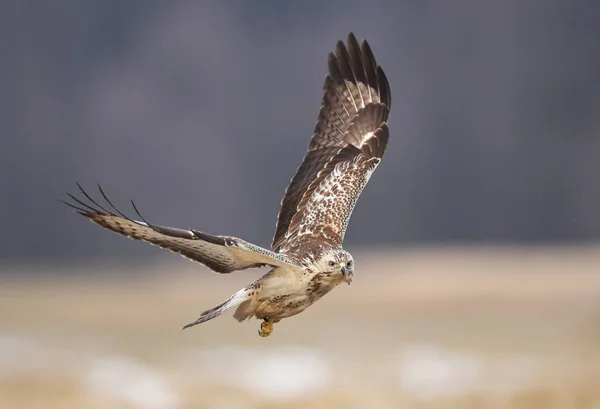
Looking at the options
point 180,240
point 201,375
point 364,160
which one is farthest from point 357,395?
point 180,240

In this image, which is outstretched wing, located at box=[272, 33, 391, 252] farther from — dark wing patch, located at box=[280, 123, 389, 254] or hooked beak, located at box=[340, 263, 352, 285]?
A: hooked beak, located at box=[340, 263, 352, 285]

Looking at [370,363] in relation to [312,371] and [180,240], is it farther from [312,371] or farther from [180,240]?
[180,240]

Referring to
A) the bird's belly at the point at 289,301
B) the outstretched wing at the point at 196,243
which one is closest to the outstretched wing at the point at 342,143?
the bird's belly at the point at 289,301

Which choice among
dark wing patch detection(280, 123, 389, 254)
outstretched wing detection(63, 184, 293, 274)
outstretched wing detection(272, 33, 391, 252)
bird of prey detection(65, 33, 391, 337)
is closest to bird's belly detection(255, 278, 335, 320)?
bird of prey detection(65, 33, 391, 337)

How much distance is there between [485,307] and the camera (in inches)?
493

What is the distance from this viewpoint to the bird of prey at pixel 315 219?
5148mm

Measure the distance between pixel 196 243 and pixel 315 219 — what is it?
1223mm

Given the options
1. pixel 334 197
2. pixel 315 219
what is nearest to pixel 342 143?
pixel 334 197

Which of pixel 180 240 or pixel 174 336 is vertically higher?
pixel 174 336

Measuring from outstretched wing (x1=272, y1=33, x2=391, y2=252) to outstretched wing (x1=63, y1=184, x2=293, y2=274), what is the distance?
2.98 feet

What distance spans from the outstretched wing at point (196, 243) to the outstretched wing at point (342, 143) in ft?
2.98

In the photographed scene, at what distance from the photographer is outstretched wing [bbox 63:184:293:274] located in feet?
16.1

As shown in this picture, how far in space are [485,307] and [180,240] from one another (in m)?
7.82

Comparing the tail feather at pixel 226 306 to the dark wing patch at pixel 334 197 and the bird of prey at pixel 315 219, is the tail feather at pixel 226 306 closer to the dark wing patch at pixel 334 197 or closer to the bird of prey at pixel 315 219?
the bird of prey at pixel 315 219
